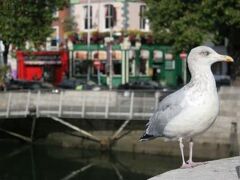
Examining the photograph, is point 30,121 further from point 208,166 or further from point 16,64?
point 16,64

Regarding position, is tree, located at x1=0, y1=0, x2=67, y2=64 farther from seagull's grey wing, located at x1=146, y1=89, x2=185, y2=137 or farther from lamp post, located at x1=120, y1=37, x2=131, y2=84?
seagull's grey wing, located at x1=146, y1=89, x2=185, y2=137

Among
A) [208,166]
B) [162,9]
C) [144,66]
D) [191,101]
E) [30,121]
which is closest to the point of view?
[191,101]

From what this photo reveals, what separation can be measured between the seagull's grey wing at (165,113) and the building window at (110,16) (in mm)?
46350

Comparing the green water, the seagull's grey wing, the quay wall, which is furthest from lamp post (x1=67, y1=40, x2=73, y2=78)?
the seagull's grey wing

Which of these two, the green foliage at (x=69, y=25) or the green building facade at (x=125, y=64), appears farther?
the green foliage at (x=69, y=25)

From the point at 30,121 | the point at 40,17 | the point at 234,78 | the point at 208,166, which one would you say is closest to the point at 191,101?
the point at 208,166

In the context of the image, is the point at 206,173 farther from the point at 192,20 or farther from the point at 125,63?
the point at 125,63

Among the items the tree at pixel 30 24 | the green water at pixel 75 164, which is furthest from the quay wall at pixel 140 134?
the tree at pixel 30 24

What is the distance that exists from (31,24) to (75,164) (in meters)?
9.05

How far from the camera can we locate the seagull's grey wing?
844 cm

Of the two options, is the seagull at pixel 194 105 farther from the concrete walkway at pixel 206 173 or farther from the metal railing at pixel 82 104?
the metal railing at pixel 82 104

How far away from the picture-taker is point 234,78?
27.7m

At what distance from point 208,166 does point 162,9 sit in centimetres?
2000

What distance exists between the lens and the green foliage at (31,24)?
30.5 metres
